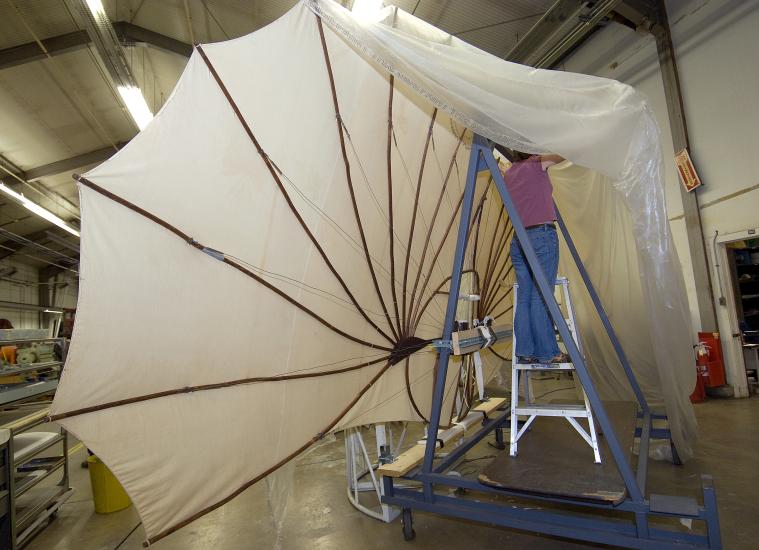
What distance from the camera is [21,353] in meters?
8.18

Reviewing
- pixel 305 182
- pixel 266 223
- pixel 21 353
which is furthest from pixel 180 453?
pixel 21 353

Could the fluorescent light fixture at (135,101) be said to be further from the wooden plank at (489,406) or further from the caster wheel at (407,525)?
the caster wheel at (407,525)

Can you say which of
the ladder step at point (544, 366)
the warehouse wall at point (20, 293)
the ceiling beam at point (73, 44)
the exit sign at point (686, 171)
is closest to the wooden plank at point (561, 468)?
the ladder step at point (544, 366)

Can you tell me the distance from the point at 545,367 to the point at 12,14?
872 cm

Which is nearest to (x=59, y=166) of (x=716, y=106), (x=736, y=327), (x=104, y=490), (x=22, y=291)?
(x=104, y=490)

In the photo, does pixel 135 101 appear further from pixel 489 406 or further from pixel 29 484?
pixel 489 406

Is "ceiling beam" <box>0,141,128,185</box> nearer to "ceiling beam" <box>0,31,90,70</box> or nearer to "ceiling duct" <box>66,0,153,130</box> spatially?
"ceiling beam" <box>0,31,90,70</box>

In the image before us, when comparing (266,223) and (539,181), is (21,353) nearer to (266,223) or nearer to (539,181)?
(266,223)

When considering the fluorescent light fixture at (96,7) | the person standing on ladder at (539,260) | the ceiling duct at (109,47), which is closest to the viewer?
the person standing on ladder at (539,260)

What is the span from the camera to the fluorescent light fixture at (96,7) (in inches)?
198

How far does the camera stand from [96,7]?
511 centimetres

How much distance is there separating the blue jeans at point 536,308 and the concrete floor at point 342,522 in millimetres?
1377

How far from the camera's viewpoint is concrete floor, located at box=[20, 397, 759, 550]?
10.1 ft

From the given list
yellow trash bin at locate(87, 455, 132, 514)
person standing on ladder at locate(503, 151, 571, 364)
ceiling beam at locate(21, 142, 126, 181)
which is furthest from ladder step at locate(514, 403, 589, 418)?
ceiling beam at locate(21, 142, 126, 181)
